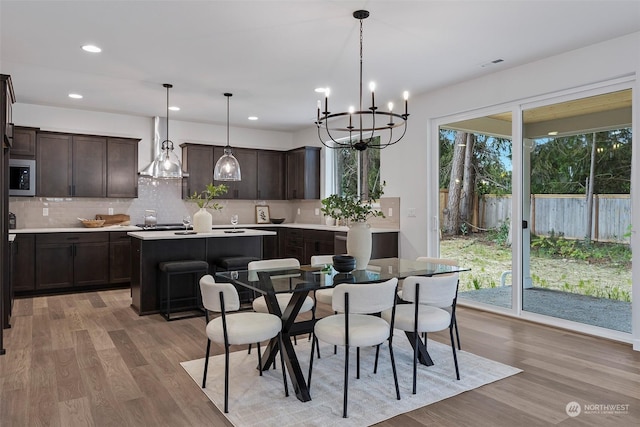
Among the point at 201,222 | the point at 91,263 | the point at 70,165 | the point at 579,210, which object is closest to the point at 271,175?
the point at 201,222

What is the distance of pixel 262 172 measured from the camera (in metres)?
8.09

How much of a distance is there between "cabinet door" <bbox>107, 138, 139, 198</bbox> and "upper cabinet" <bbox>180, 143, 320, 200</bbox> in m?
0.81

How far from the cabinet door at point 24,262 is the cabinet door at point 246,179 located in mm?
2935

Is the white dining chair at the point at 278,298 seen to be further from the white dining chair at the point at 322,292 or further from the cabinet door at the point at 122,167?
the cabinet door at the point at 122,167

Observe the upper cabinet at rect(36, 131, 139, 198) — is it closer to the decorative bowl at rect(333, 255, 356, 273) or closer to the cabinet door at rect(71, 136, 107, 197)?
the cabinet door at rect(71, 136, 107, 197)

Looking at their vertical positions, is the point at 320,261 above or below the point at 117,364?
above

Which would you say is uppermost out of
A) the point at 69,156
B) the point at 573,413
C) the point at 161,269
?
the point at 69,156

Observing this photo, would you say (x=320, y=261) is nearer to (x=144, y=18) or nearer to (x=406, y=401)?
(x=406, y=401)

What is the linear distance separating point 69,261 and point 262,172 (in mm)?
3445

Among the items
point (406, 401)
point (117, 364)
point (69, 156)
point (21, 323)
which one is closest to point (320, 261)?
point (406, 401)

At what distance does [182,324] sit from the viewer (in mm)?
4457

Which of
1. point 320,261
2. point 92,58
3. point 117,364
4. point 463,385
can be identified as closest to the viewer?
point 463,385

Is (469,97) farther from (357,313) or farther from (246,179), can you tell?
(246,179)

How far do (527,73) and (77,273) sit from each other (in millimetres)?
6101
